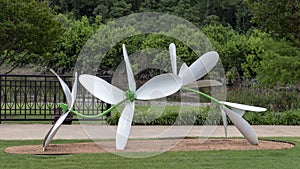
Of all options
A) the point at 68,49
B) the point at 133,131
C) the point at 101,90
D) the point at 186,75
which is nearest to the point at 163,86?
the point at 186,75

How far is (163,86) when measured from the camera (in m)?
9.76

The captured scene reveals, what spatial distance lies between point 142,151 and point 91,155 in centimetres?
93

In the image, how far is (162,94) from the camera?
967 cm

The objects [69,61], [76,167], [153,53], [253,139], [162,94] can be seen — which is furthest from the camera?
[69,61]

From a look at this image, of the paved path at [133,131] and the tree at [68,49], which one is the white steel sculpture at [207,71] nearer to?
the paved path at [133,131]

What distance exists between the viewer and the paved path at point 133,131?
42.9 ft

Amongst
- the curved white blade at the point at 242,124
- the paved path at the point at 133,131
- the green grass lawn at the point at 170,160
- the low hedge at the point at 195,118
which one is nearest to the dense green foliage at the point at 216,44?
the low hedge at the point at 195,118

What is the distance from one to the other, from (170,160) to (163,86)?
117 centimetres

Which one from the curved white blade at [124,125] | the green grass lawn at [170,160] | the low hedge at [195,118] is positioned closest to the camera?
the green grass lawn at [170,160]

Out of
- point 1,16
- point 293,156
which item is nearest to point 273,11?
point 1,16

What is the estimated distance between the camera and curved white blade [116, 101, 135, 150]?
1004 centimetres

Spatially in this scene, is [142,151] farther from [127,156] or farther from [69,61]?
[69,61]

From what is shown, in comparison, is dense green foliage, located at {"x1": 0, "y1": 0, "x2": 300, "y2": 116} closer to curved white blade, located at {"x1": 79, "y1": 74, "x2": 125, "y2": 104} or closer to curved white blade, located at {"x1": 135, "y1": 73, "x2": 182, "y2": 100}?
curved white blade, located at {"x1": 79, "y1": 74, "x2": 125, "y2": 104}

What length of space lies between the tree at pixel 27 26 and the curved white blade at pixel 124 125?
11.2 m
